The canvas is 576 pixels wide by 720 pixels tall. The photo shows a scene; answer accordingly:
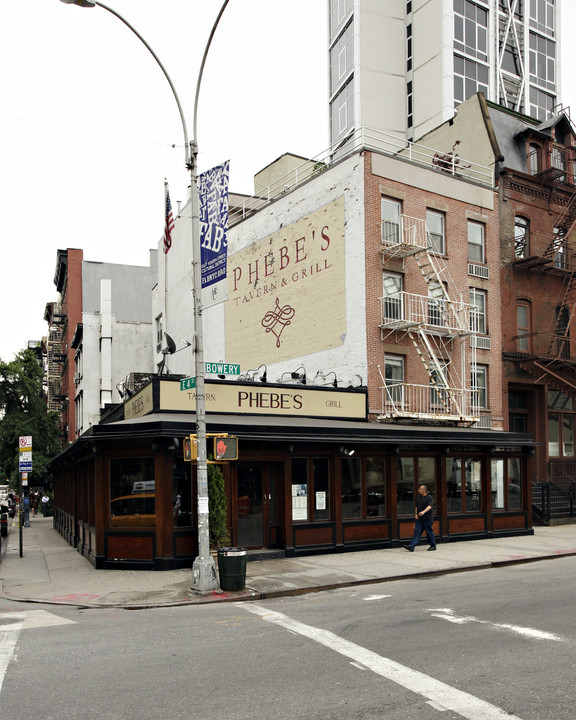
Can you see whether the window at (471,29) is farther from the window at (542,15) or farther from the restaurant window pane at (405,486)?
the restaurant window pane at (405,486)

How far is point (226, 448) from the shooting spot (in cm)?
1393

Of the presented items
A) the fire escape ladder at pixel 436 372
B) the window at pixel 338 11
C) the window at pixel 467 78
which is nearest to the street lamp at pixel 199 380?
the fire escape ladder at pixel 436 372

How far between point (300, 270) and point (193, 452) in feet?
49.3

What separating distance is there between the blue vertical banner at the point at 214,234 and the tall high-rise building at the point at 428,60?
44.2m

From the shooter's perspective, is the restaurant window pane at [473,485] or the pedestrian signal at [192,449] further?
the restaurant window pane at [473,485]

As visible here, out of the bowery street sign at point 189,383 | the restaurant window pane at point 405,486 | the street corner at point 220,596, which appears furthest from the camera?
the restaurant window pane at point 405,486

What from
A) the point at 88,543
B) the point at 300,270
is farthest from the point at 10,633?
the point at 300,270

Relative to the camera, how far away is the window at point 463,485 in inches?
827

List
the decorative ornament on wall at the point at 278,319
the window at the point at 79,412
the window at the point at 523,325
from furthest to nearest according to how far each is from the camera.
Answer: the window at the point at 79,412, the window at the point at 523,325, the decorative ornament on wall at the point at 278,319

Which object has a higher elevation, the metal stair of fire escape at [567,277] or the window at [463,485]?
the metal stair of fire escape at [567,277]

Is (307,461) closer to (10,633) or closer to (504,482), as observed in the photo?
(504,482)

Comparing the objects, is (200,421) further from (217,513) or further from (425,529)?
(425,529)

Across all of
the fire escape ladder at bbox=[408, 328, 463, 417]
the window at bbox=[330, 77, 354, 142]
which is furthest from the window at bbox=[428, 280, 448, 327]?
the window at bbox=[330, 77, 354, 142]

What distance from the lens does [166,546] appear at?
16000 millimetres
